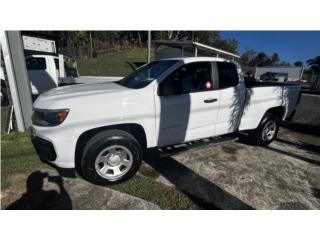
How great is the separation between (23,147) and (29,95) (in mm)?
1335

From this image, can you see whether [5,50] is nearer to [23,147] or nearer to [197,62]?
[23,147]

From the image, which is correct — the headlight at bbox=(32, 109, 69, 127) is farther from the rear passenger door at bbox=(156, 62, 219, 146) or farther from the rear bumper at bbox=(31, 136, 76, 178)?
the rear passenger door at bbox=(156, 62, 219, 146)

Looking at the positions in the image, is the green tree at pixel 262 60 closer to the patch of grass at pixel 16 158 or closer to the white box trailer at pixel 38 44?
the white box trailer at pixel 38 44

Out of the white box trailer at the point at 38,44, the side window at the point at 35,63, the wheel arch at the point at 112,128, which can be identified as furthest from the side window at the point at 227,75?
the white box trailer at the point at 38,44

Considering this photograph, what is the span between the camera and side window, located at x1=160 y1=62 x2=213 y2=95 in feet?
9.53

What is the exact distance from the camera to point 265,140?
441cm

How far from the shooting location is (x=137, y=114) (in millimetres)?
2707

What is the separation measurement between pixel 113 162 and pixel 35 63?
7559 mm

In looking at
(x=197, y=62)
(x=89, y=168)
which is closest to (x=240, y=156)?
(x=197, y=62)

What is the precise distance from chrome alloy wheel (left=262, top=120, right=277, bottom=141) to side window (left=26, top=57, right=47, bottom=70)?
8651 millimetres

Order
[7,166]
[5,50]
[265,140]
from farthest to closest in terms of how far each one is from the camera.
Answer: [265,140] → [5,50] → [7,166]

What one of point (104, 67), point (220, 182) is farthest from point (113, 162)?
point (104, 67)

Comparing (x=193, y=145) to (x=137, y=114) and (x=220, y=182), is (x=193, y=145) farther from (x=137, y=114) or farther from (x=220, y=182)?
(x=137, y=114)

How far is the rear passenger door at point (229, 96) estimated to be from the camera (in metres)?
3.45
